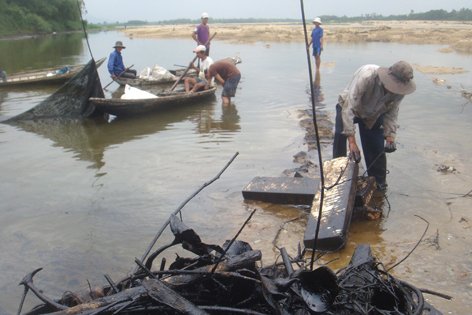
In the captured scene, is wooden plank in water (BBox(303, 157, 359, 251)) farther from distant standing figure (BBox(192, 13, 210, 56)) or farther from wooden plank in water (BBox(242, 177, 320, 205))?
distant standing figure (BBox(192, 13, 210, 56))

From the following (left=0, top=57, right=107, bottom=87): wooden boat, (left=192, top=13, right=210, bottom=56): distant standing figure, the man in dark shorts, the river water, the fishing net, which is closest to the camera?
the river water

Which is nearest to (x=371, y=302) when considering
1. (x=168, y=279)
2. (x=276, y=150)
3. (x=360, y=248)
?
(x=360, y=248)

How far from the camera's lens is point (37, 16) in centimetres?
4728

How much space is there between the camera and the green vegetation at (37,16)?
1670 inches

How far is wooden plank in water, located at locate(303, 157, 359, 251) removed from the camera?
10.1ft

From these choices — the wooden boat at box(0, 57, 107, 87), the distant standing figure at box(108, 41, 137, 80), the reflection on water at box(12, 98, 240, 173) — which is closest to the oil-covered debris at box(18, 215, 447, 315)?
the reflection on water at box(12, 98, 240, 173)

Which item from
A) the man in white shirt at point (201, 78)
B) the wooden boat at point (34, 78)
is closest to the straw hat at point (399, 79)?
the man in white shirt at point (201, 78)

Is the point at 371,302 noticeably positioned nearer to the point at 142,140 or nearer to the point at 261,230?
the point at 261,230

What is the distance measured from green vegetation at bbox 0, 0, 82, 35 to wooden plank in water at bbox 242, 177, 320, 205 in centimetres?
4699

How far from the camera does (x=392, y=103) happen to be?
12.7ft

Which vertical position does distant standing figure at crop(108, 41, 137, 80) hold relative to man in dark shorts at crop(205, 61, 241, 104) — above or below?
above

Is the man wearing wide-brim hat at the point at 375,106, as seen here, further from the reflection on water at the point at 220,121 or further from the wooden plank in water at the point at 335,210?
the reflection on water at the point at 220,121

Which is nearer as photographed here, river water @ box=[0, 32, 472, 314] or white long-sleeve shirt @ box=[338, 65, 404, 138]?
river water @ box=[0, 32, 472, 314]

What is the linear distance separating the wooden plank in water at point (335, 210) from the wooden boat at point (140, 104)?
559 cm
